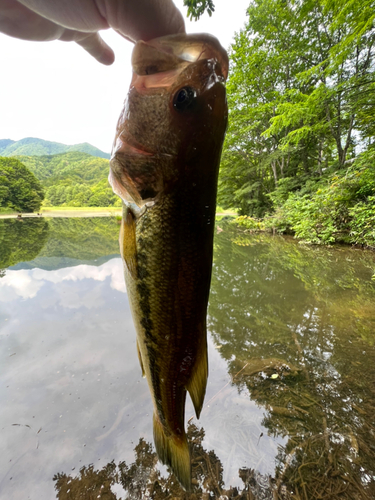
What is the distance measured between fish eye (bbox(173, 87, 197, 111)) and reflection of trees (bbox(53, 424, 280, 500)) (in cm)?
231

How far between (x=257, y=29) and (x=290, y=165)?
7897 mm

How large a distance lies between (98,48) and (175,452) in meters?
2.16

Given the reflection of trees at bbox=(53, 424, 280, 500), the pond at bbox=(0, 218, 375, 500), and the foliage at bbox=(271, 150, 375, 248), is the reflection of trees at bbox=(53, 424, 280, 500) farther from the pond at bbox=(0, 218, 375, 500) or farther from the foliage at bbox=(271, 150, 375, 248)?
the foliage at bbox=(271, 150, 375, 248)

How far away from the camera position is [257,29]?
12.8m

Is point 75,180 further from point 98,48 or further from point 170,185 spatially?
point 170,185

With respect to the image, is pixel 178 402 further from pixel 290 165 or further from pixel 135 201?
pixel 290 165

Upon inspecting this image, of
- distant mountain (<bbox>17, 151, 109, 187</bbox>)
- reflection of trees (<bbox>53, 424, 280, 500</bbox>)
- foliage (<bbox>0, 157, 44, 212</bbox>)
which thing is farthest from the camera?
foliage (<bbox>0, 157, 44, 212</bbox>)

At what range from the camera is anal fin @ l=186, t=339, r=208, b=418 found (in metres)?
1.03

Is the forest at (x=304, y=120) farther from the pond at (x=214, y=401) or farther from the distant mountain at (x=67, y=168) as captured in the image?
the pond at (x=214, y=401)

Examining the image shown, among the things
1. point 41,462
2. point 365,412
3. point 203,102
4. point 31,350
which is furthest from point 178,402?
point 31,350

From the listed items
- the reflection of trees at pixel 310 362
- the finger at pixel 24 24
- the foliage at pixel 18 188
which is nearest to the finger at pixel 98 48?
the finger at pixel 24 24

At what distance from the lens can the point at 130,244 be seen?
93 centimetres

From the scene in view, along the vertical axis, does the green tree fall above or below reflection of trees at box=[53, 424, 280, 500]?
above

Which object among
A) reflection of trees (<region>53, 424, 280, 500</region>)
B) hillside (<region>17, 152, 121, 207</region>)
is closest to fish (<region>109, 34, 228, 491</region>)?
reflection of trees (<region>53, 424, 280, 500</region>)
